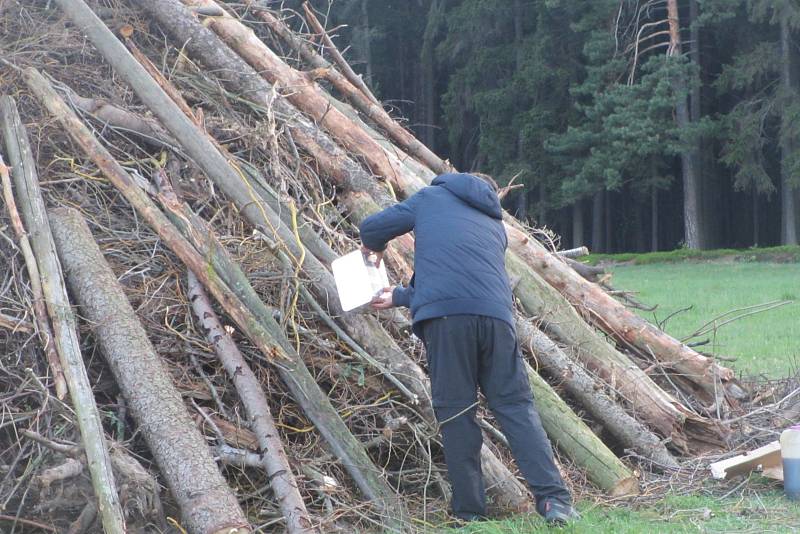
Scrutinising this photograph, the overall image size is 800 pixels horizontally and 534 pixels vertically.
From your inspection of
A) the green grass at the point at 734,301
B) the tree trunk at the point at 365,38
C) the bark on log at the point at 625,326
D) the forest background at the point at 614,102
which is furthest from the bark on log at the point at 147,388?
the tree trunk at the point at 365,38

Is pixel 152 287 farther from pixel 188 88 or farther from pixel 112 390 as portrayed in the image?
pixel 188 88

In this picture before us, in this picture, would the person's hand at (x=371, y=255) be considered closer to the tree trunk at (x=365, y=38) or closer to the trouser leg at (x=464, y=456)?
the trouser leg at (x=464, y=456)

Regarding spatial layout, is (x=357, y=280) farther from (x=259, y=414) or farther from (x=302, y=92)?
(x=302, y=92)

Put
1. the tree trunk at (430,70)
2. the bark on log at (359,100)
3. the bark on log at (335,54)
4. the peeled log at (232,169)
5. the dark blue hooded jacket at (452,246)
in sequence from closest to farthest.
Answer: the dark blue hooded jacket at (452,246) → the peeled log at (232,169) → the bark on log at (359,100) → the bark on log at (335,54) → the tree trunk at (430,70)

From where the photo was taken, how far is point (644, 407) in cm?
648

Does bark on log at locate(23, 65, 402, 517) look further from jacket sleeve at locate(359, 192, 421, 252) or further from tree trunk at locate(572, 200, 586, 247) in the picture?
tree trunk at locate(572, 200, 586, 247)

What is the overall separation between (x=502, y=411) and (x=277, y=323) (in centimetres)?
134

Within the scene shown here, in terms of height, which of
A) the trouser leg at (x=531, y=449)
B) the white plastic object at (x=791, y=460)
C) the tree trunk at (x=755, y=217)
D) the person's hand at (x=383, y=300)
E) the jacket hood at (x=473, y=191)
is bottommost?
the tree trunk at (x=755, y=217)

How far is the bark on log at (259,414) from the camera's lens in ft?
15.5

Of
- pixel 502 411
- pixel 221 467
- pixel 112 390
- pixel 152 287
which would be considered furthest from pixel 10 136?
pixel 502 411

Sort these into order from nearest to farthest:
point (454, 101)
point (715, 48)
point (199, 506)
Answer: point (199, 506) < point (715, 48) < point (454, 101)

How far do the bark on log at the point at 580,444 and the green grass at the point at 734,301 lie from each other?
2.43 metres

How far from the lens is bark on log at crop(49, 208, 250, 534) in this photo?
14.9 ft

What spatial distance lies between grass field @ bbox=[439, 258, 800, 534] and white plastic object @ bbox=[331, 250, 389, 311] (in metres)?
1.34
